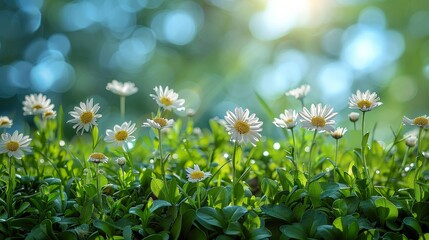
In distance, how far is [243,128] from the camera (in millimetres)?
1065

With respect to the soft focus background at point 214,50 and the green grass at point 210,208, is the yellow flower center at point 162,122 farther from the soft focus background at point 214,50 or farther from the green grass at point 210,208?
the soft focus background at point 214,50

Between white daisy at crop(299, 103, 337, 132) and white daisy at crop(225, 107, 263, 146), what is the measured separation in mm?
108

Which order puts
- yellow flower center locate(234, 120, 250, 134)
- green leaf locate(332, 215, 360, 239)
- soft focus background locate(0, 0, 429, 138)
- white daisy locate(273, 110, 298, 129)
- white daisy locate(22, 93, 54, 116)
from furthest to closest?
soft focus background locate(0, 0, 429, 138)
white daisy locate(22, 93, 54, 116)
white daisy locate(273, 110, 298, 129)
yellow flower center locate(234, 120, 250, 134)
green leaf locate(332, 215, 360, 239)

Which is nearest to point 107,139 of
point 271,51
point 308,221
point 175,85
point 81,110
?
point 81,110

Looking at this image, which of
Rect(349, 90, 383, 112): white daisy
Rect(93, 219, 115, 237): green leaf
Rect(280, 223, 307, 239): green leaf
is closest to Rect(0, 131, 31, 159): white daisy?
Rect(93, 219, 115, 237): green leaf

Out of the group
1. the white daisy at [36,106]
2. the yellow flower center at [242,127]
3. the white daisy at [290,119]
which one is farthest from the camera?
the white daisy at [36,106]

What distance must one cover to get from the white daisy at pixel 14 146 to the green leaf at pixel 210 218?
1.34ft

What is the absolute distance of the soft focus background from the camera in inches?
333

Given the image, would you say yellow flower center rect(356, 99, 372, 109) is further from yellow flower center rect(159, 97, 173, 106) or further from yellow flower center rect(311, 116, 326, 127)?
yellow flower center rect(159, 97, 173, 106)

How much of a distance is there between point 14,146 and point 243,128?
508 millimetres

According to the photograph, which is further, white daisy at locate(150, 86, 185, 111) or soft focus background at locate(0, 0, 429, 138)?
soft focus background at locate(0, 0, 429, 138)

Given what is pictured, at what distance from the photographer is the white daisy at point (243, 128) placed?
3.49ft

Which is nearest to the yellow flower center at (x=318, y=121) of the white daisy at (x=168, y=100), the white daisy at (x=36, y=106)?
the white daisy at (x=168, y=100)

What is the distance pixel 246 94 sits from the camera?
8914 mm
